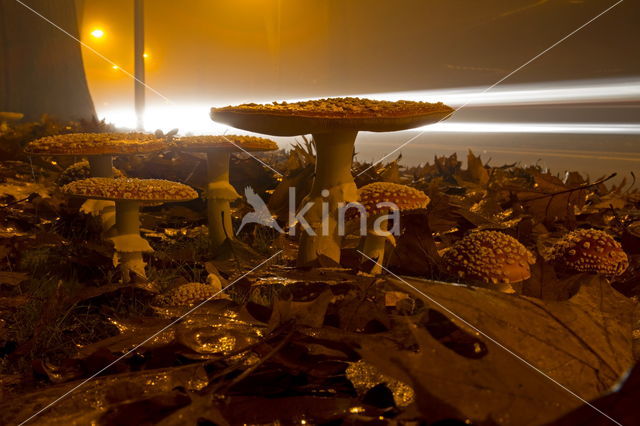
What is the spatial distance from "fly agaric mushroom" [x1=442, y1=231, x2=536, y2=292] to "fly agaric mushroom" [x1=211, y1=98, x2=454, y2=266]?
488 mm

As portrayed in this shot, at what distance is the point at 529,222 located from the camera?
9.27 ft

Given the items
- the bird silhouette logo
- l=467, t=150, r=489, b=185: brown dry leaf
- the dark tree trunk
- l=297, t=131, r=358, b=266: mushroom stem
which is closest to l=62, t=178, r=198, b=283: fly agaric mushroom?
l=297, t=131, r=358, b=266: mushroom stem

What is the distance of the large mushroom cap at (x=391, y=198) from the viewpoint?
1.86 meters

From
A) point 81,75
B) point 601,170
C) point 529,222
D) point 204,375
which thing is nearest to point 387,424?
point 204,375

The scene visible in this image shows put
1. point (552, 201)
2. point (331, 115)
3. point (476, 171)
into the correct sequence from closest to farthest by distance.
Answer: point (331, 115) → point (552, 201) → point (476, 171)

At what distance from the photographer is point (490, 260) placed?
179 cm

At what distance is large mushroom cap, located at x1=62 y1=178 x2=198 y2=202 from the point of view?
6.73 ft

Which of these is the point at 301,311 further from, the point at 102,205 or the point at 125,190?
the point at 102,205

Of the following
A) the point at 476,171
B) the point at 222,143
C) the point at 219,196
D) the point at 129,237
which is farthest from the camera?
the point at 476,171

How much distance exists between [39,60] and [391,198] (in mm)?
12201

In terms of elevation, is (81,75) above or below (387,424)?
above

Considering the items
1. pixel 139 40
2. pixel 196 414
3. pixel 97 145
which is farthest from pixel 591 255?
pixel 139 40

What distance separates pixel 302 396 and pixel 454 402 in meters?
0.38

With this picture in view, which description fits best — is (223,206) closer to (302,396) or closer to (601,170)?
(302,396)
